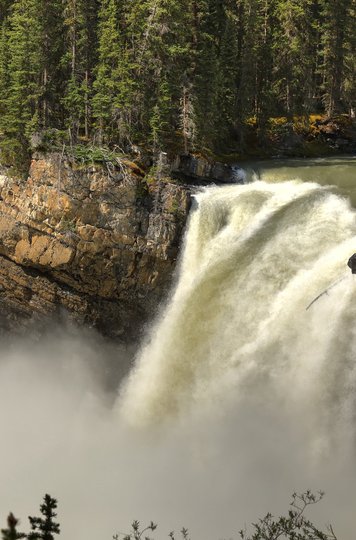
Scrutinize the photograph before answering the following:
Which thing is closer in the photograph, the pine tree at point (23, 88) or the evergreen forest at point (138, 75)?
the pine tree at point (23, 88)

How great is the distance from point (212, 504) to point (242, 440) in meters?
2.26

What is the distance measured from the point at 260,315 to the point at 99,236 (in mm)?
8613

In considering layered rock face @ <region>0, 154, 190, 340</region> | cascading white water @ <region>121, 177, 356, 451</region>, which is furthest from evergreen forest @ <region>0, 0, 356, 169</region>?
cascading white water @ <region>121, 177, 356, 451</region>

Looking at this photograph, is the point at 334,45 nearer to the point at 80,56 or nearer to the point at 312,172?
the point at 312,172

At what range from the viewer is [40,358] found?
28641mm

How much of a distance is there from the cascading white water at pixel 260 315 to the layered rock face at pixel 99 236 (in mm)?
1384

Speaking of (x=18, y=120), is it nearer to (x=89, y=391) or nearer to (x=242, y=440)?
(x=89, y=391)

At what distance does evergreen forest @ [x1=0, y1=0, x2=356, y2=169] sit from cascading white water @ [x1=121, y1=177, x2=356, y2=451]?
6.35m

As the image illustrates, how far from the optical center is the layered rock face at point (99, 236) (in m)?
25.6

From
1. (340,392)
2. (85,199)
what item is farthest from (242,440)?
(85,199)

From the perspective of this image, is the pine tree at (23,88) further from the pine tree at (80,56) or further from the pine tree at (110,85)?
the pine tree at (110,85)

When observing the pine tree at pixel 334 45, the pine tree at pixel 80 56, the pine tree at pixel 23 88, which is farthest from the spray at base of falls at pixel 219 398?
the pine tree at pixel 334 45

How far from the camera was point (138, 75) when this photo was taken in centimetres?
2983

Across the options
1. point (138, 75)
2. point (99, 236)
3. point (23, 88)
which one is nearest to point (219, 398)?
point (99, 236)
